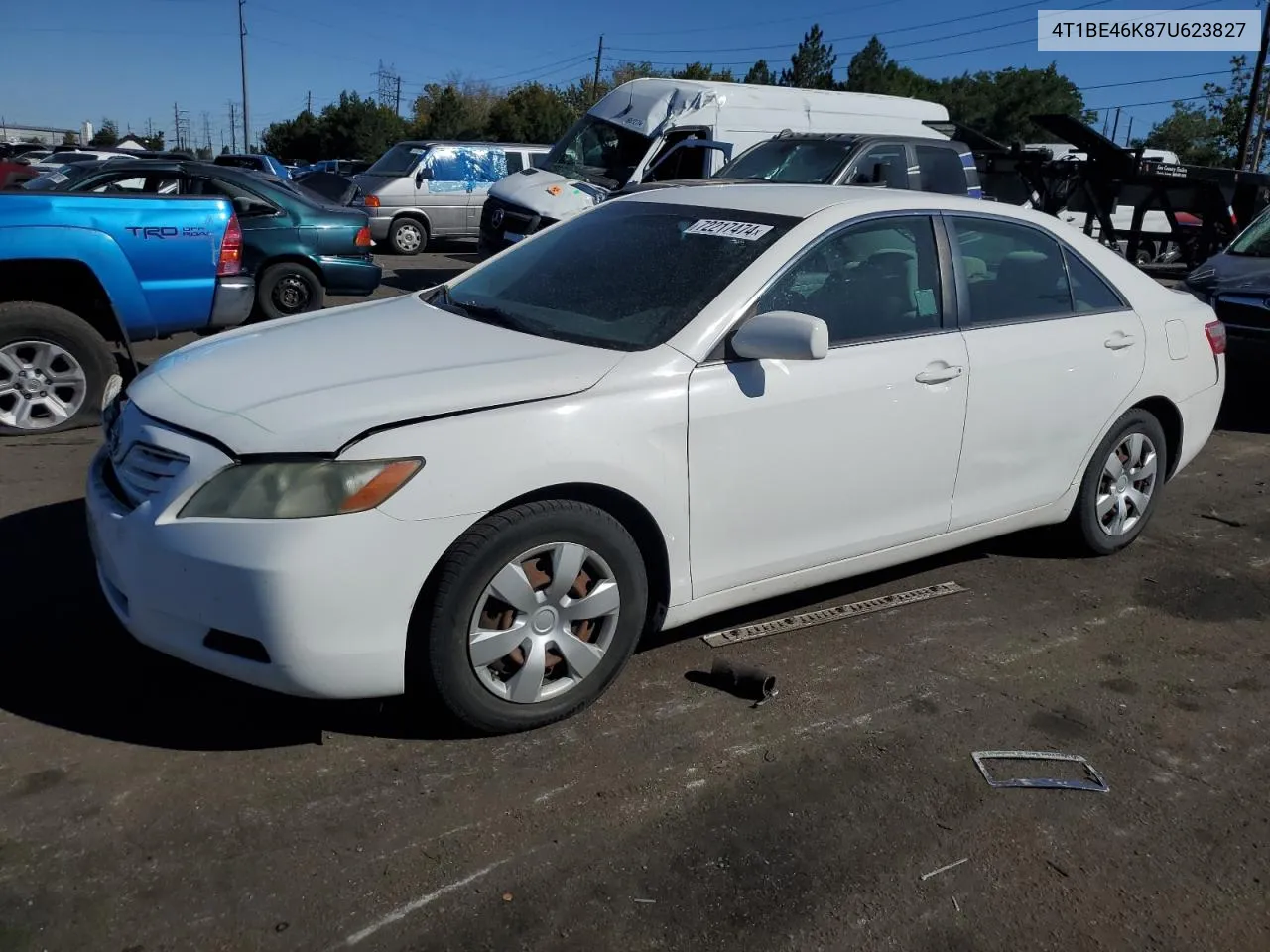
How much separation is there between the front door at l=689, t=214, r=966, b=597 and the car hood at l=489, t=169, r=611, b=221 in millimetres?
9199

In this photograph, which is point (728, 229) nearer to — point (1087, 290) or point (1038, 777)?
Result: point (1087, 290)

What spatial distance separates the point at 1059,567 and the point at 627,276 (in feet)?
8.27

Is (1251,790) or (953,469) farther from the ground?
(953,469)

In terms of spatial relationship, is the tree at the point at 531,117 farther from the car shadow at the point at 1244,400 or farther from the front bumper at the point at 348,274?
the car shadow at the point at 1244,400

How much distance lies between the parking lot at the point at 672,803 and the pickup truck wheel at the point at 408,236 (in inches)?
571

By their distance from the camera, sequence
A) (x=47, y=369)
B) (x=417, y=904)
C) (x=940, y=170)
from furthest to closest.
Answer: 1. (x=940, y=170)
2. (x=47, y=369)
3. (x=417, y=904)

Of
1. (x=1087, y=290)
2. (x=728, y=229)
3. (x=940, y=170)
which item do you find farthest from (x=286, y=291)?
(x=1087, y=290)

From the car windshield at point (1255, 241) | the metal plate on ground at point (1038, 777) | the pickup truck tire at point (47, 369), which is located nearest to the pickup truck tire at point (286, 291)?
the pickup truck tire at point (47, 369)

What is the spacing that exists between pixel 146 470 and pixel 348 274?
8280mm

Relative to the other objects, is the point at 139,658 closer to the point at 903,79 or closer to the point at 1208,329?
the point at 1208,329

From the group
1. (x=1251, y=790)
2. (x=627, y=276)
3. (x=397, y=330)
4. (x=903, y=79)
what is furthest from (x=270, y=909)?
(x=903, y=79)

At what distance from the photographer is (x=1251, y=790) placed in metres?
3.28

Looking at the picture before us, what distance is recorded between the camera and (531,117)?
50.9m

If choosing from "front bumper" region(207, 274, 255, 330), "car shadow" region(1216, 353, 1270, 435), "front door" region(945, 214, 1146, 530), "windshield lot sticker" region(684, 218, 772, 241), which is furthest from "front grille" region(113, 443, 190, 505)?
"car shadow" region(1216, 353, 1270, 435)
